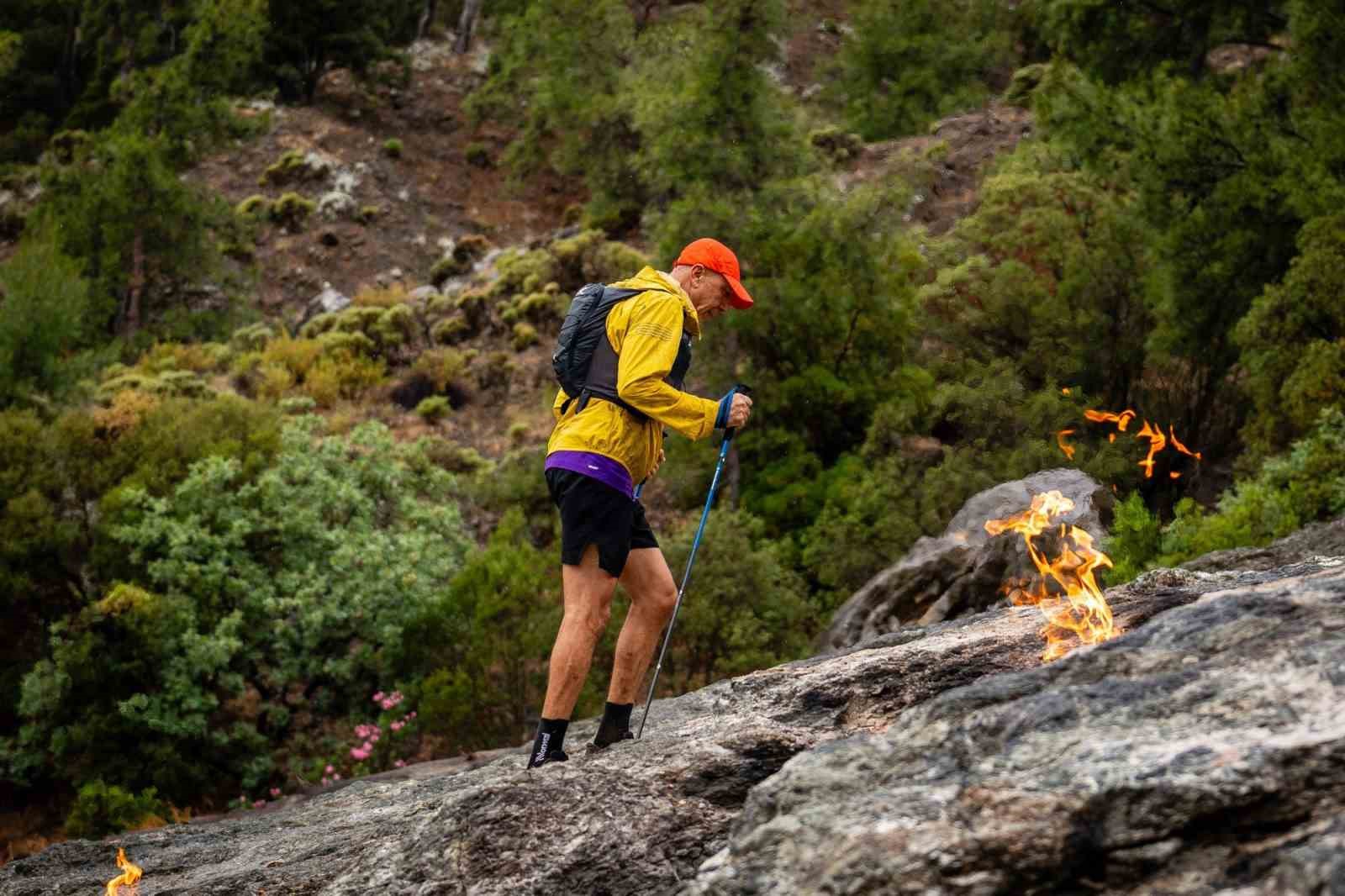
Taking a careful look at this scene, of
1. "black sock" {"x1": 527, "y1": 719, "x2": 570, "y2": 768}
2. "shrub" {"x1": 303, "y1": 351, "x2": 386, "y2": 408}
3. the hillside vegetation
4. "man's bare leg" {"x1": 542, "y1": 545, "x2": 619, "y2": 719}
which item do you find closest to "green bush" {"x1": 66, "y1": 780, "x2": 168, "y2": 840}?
the hillside vegetation

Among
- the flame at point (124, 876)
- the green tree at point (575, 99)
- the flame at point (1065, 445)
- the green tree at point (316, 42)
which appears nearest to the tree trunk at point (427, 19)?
the green tree at point (316, 42)

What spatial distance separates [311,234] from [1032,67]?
722 inches

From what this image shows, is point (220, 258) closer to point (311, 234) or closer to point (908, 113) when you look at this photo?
point (311, 234)

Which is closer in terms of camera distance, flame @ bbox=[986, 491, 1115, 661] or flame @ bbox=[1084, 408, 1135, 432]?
flame @ bbox=[986, 491, 1115, 661]

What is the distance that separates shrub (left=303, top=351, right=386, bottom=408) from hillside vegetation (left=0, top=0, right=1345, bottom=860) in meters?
0.09

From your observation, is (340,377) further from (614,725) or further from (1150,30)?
(614,725)

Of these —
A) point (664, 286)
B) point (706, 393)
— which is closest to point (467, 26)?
point (706, 393)

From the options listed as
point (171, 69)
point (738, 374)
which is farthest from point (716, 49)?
point (171, 69)

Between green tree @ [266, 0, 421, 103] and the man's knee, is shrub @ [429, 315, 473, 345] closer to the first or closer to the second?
green tree @ [266, 0, 421, 103]

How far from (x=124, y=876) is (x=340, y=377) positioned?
76.7 ft

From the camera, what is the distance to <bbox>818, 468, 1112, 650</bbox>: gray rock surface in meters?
11.4

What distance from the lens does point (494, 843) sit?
4566 mm

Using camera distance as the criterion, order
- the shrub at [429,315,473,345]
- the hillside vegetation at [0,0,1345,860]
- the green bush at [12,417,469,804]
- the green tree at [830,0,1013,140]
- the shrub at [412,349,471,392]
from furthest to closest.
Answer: the green tree at [830,0,1013,140] < the shrub at [429,315,473,345] < the shrub at [412,349,471,392] < the green bush at [12,417,469,804] < the hillside vegetation at [0,0,1345,860]

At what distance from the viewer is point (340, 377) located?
28.7 metres
